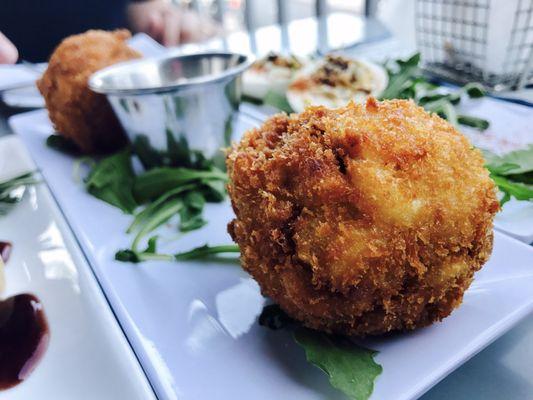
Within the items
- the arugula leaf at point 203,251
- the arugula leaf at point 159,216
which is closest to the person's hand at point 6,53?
the arugula leaf at point 159,216

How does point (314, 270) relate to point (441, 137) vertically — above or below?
below

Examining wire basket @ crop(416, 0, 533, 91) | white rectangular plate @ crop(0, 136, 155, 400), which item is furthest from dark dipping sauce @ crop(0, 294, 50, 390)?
wire basket @ crop(416, 0, 533, 91)

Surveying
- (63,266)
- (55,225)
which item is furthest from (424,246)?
(55,225)

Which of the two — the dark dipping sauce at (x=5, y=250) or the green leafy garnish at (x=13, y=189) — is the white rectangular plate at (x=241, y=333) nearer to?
the dark dipping sauce at (x=5, y=250)

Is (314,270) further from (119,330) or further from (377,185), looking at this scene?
(119,330)

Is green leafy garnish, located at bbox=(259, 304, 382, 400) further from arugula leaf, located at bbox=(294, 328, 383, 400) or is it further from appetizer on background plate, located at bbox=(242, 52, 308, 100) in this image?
appetizer on background plate, located at bbox=(242, 52, 308, 100)

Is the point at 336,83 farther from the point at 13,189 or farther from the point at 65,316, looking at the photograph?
the point at 65,316

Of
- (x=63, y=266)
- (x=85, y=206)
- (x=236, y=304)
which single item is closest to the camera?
(x=236, y=304)

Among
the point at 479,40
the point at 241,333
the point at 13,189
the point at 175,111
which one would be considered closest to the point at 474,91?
the point at 479,40
